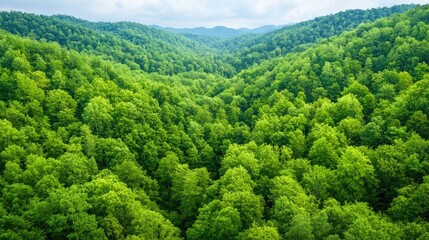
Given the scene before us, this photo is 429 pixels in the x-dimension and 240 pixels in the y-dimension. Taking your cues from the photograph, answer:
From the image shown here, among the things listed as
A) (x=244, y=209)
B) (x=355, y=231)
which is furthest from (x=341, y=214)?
(x=244, y=209)

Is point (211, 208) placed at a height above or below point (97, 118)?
below

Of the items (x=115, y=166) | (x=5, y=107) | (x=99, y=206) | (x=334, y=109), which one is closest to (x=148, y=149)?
(x=115, y=166)

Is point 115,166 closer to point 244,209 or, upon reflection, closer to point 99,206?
point 99,206

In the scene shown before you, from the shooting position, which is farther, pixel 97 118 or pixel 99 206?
pixel 97 118

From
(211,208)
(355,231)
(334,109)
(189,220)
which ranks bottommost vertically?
(189,220)

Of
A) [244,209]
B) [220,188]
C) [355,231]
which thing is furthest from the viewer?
[220,188]

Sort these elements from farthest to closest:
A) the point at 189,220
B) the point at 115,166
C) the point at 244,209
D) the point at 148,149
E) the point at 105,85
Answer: the point at 105,85
the point at 148,149
the point at 115,166
the point at 189,220
the point at 244,209
